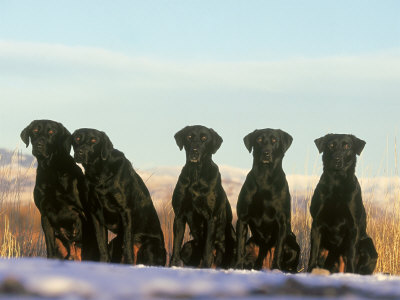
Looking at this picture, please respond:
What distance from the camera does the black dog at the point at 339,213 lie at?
25.2 feet

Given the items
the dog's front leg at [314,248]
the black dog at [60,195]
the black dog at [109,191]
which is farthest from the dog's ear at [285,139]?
the black dog at [60,195]

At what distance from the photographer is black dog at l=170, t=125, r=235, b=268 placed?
798 centimetres

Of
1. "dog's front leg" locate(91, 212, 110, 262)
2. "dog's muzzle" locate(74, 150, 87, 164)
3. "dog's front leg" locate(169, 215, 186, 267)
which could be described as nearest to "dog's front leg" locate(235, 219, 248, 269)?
"dog's front leg" locate(169, 215, 186, 267)

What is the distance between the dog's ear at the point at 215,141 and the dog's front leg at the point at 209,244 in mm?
811

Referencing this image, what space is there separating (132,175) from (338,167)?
2358 millimetres

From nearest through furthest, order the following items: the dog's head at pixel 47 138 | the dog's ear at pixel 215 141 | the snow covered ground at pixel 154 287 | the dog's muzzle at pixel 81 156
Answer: the snow covered ground at pixel 154 287 < the dog's muzzle at pixel 81 156 < the dog's head at pixel 47 138 < the dog's ear at pixel 215 141

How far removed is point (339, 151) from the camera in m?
7.75

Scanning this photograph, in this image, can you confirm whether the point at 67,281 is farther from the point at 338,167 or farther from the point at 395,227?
the point at 395,227

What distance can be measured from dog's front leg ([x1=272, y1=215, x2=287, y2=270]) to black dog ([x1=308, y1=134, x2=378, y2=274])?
333 mm

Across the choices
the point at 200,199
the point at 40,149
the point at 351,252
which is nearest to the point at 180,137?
the point at 200,199

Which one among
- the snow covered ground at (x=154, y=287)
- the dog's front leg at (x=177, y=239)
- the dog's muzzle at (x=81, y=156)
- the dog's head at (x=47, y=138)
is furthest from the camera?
the dog's head at (x=47, y=138)

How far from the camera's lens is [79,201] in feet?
26.0

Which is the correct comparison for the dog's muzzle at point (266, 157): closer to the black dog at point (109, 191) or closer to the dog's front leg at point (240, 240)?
the dog's front leg at point (240, 240)

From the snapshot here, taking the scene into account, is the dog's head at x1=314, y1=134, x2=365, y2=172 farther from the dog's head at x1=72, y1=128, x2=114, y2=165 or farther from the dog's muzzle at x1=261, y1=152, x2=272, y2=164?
the dog's head at x1=72, y1=128, x2=114, y2=165
